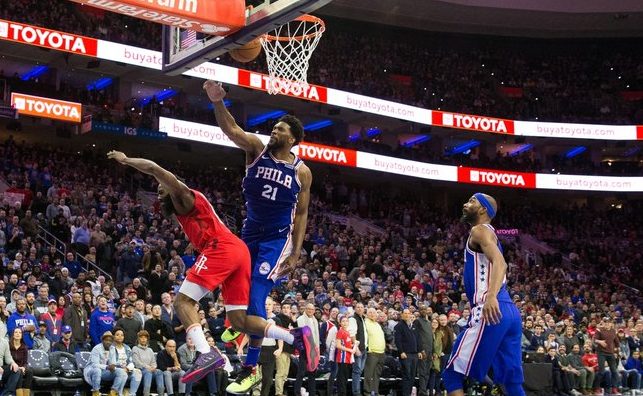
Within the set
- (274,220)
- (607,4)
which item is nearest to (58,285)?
(274,220)

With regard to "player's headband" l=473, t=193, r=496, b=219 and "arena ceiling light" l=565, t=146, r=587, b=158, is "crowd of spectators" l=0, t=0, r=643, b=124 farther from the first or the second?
"player's headband" l=473, t=193, r=496, b=219

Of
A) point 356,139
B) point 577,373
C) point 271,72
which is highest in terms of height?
point 356,139

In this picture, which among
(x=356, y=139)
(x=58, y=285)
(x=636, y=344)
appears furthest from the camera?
(x=356, y=139)

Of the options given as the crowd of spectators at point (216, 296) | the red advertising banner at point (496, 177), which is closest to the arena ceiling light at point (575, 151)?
the red advertising banner at point (496, 177)

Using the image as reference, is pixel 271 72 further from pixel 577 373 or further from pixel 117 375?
pixel 577 373

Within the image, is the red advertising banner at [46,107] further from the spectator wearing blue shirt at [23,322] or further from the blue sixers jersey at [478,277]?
the blue sixers jersey at [478,277]

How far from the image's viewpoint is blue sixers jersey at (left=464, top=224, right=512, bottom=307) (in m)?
7.60

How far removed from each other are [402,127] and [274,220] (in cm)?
3236

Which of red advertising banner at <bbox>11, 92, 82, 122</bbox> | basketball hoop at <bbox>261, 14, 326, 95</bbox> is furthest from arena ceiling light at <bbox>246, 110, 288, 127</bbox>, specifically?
basketball hoop at <bbox>261, 14, 326, 95</bbox>

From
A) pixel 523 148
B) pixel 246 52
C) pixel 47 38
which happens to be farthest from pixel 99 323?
pixel 523 148

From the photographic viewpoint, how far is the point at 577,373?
20609mm

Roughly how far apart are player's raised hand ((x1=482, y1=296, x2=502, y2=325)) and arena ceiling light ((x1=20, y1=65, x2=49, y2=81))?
2710cm

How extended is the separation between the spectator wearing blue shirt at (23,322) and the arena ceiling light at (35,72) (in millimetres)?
18717

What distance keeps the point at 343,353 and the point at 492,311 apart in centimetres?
985
